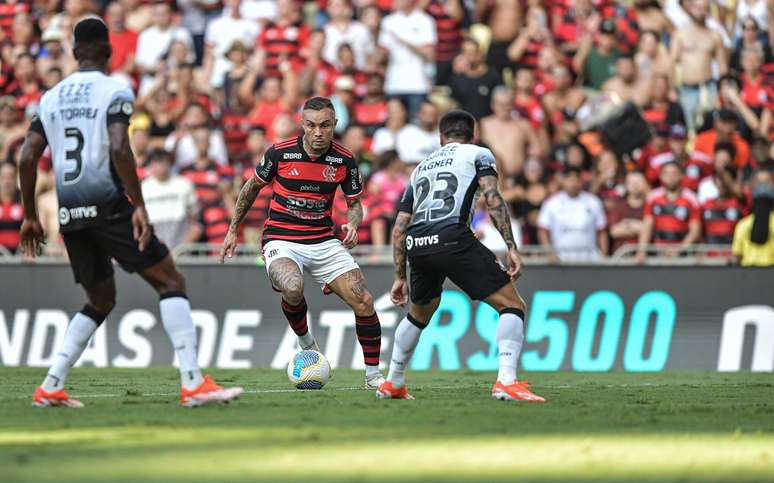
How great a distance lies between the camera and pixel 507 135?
20.5 m

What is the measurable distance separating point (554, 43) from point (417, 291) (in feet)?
39.5

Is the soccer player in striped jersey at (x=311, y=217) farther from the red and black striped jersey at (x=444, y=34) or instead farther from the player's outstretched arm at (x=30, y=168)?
the red and black striped jersey at (x=444, y=34)

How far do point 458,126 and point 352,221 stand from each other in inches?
68.8

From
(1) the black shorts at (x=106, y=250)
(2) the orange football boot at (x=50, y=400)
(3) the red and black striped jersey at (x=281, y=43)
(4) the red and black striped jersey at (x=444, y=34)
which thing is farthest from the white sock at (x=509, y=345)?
(4) the red and black striped jersey at (x=444, y=34)

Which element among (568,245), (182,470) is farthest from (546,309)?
(182,470)

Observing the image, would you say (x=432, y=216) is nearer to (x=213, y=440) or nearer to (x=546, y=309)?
(x=213, y=440)

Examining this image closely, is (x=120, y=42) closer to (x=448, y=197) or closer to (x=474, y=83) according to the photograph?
(x=474, y=83)

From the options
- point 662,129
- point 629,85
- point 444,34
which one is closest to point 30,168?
point 662,129

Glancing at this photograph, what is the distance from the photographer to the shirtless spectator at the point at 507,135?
20391 millimetres

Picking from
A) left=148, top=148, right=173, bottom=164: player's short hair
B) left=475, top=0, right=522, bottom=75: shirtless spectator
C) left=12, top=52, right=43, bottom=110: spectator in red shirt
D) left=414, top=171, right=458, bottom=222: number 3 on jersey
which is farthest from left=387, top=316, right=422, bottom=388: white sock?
left=12, top=52, right=43, bottom=110: spectator in red shirt

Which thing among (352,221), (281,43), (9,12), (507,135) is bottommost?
(352,221)

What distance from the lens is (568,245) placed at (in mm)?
18656

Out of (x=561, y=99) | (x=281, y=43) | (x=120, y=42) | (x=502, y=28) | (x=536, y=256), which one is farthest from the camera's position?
(x=120, y=42)

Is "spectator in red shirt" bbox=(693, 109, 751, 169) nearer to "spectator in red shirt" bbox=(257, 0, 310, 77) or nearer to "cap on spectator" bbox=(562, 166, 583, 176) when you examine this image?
"cap on spectator" bbox=(562, 166, 583, 176)
